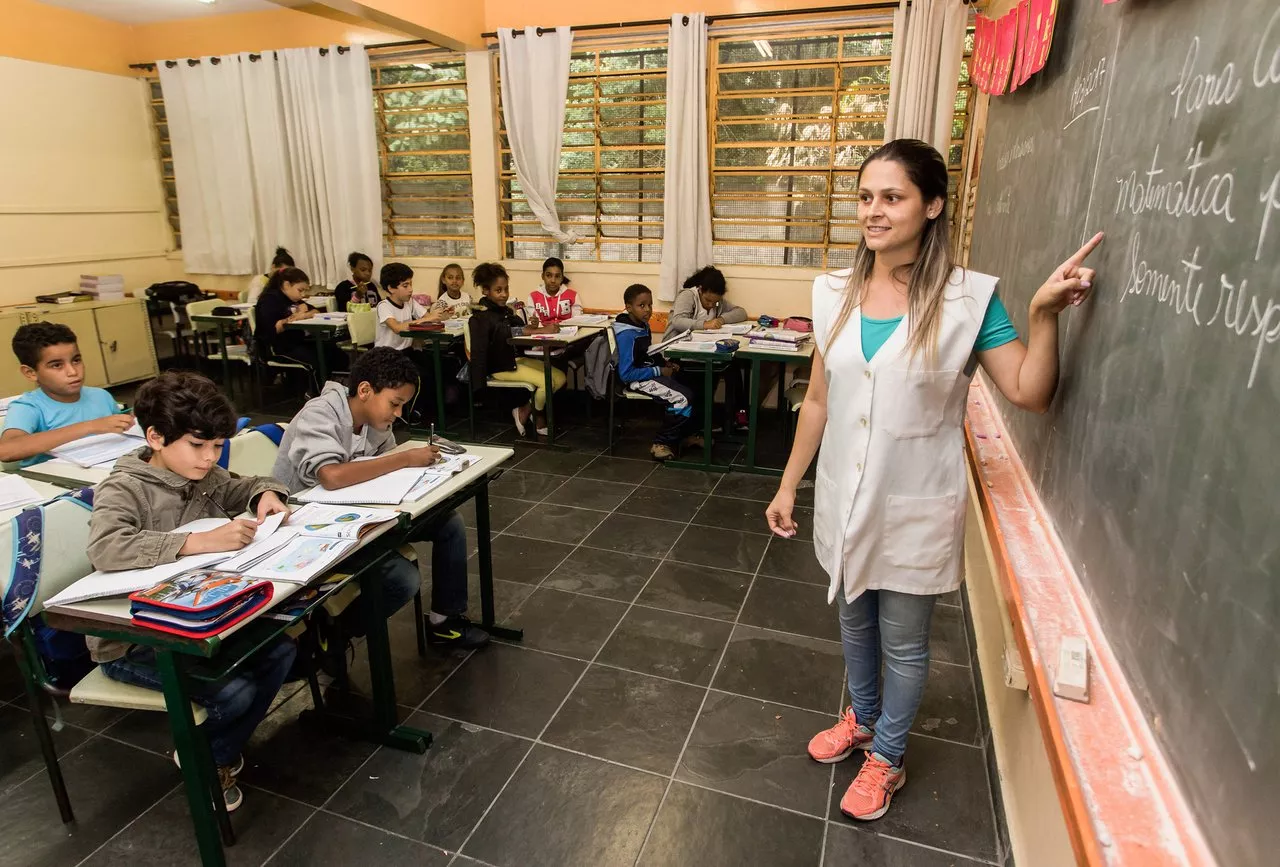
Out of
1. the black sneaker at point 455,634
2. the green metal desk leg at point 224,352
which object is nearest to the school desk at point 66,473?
the black sneaker at point 455,634

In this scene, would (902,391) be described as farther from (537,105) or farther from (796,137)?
(537,105)

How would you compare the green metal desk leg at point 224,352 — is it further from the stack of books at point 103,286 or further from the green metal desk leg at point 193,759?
the green metal desk leg at point 193,759

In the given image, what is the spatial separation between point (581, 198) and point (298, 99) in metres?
2.59

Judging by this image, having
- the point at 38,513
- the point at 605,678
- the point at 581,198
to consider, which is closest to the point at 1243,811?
the point at 605,678

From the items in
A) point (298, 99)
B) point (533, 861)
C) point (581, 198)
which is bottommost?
point (533, 861)

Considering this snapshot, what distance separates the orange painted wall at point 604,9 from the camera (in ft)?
16.7

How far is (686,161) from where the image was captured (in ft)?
17.6

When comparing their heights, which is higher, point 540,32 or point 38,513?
point 540,32

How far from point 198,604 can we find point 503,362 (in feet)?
11.9

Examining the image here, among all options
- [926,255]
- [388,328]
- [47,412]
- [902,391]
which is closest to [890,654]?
[902,391]

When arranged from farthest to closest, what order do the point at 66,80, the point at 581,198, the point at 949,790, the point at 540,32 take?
the point at 66,80 < the point at 581,198 < the point at 540,32 < the point at 949,790

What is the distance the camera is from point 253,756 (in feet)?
6.95

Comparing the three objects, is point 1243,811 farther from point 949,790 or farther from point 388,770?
point 388,770

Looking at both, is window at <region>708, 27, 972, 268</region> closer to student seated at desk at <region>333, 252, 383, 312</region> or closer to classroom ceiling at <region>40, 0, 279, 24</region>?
student seated at desk at <region>333, 252, 383, 312</region>
